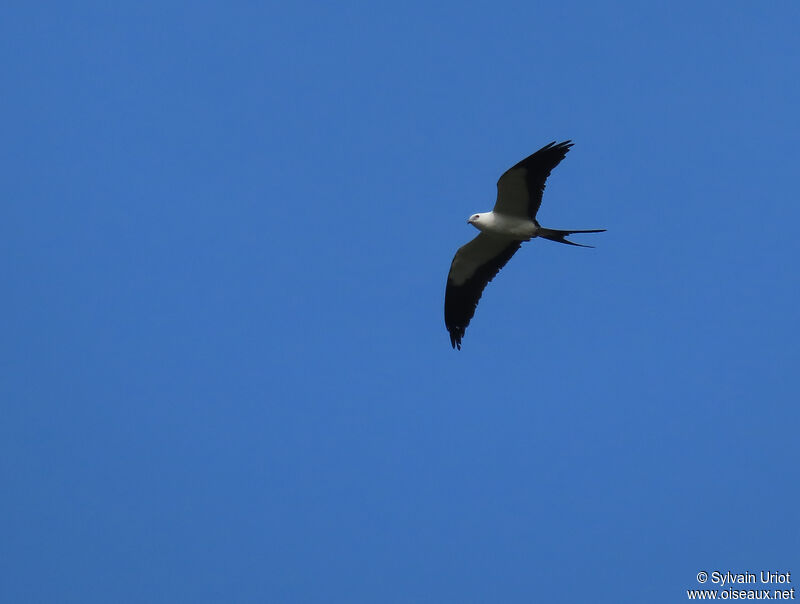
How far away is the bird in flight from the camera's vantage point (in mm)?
12258

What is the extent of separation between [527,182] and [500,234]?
112cm

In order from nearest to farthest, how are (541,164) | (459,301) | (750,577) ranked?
(541,164) < (750,577) < (459,301)

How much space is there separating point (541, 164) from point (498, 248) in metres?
1.95

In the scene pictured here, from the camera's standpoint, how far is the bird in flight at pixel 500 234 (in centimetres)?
1226

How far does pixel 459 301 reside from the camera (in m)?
14.4

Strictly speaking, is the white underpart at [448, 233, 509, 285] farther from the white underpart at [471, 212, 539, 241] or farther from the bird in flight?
the white underpart at [471, 212, 539, 241]

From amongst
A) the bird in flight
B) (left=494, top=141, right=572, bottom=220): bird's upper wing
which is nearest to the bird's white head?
the bird in flight

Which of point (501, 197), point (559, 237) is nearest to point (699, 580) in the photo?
point (559, 237)

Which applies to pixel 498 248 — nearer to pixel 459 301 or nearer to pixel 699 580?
pixel 459 301

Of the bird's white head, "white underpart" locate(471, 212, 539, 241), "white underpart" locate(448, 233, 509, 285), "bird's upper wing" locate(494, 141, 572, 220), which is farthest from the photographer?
"white underpart" locate(448, 233, 509, 285)

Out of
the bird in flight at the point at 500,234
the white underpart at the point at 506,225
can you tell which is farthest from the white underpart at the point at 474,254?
the white underpart at the point at 506,225

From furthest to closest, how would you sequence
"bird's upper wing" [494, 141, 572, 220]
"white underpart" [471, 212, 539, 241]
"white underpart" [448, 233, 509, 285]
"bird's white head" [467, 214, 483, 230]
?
"white underpart" [448, 233, 509, 285]
"bird's white head" [467, 214, 483, 230]
"white underpart" [471, 212, 539, 241]
"bird's upper wing" [494, 141, 572, 220]

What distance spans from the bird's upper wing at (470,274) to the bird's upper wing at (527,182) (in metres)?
0.80

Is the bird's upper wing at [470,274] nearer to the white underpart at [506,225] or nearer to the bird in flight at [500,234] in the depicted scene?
the bird in flight at [500,234]
